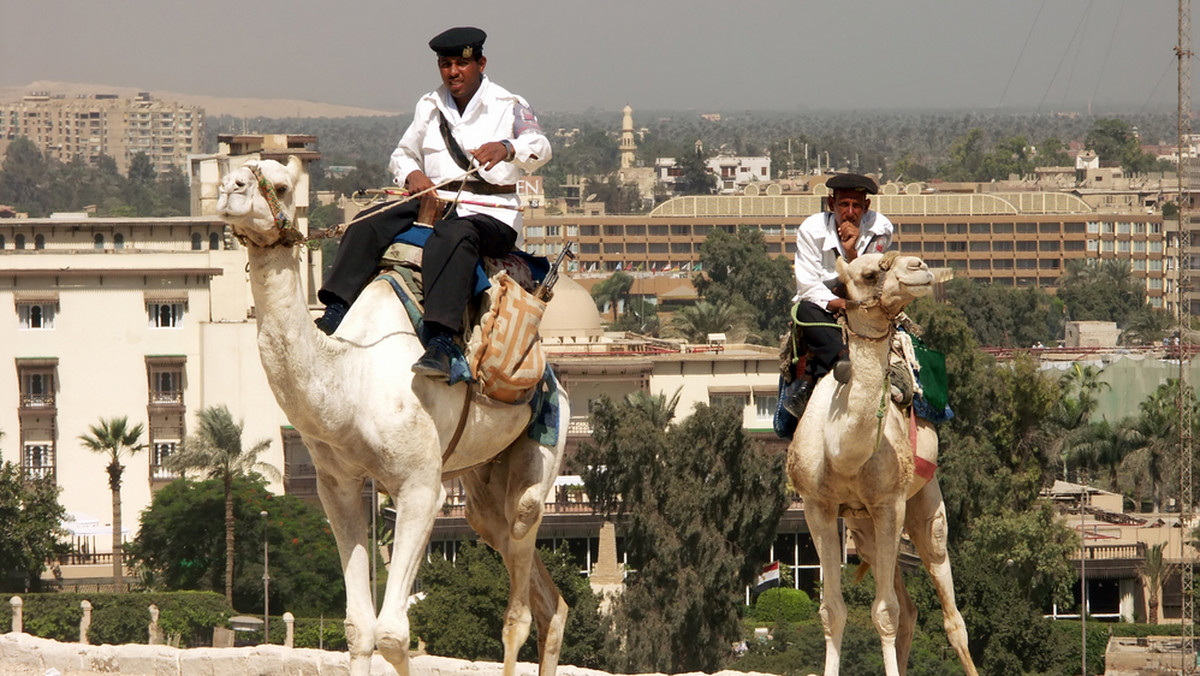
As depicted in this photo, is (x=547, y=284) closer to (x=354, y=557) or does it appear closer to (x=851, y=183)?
(x=851, y=183)

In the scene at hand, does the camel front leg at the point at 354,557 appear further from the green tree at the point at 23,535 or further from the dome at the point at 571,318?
the dome at the point at 571,318

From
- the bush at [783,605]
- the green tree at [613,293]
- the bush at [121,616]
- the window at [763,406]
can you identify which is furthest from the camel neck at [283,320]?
the green tree at [613,293]

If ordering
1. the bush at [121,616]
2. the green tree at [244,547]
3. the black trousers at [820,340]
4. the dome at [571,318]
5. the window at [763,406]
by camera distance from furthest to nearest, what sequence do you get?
the dome at [571,318] → the window at [763,406] → the green tree at [244,547] → the bush at [121,616] → the black trousers at [820,340]

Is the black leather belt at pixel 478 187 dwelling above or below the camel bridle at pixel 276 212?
above

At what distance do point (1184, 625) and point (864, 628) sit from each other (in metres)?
9.39

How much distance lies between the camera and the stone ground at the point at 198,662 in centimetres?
1248

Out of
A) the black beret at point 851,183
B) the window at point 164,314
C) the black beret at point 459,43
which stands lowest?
the black beret at point 851,183

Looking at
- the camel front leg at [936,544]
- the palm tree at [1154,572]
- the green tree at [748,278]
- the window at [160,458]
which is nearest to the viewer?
the camel front leg at [936,544]

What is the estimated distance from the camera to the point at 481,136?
9.64 m

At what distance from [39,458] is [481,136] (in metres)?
56.0

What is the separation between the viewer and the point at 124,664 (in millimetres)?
13258

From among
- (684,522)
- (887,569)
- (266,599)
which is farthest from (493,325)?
(266,599)

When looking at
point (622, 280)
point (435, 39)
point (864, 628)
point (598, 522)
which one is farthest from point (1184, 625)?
point (622, 280)

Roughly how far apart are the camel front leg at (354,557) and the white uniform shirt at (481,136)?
5.24 feet
